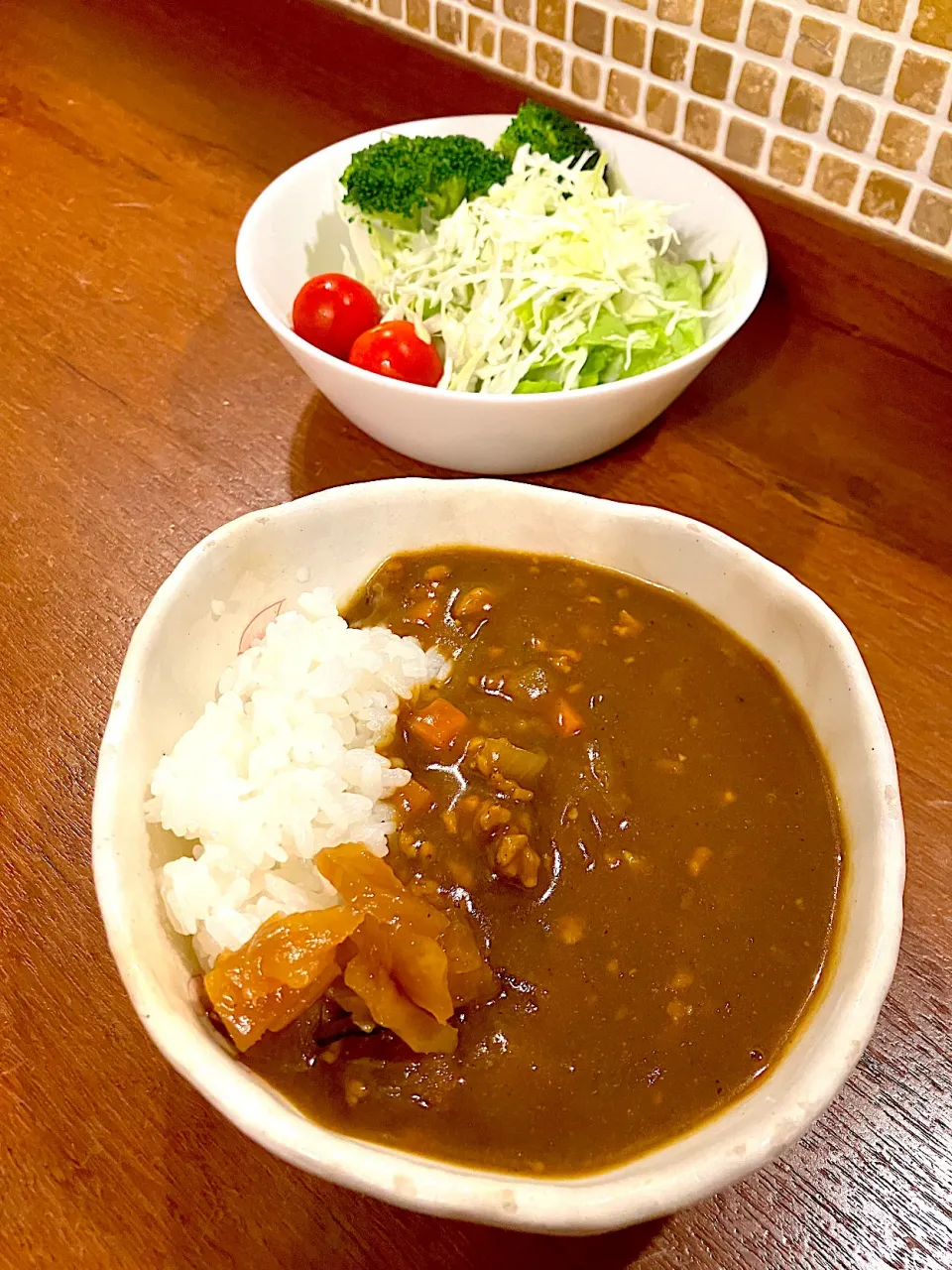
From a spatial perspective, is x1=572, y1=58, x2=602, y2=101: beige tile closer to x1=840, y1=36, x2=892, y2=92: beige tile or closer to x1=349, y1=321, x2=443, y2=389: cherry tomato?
x1=840, y1=36, x2=892, y2=92: beige tile

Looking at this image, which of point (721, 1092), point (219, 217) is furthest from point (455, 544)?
point (219, 217)

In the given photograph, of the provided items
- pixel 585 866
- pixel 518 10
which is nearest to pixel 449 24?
pixel 518 10

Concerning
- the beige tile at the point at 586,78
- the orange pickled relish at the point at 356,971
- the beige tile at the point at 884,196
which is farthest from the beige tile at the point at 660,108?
the orange pickled relish at the point at 356,971

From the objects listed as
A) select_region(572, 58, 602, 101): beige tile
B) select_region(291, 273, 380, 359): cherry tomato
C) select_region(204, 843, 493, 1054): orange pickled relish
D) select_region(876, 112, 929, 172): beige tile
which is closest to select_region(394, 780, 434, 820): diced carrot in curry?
select_region(204, 843, 493, 1054): orange pickled relish

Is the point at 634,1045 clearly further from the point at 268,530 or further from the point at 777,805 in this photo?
the point at 268,530

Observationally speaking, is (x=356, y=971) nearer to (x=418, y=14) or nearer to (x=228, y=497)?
(x=228, y=497)
